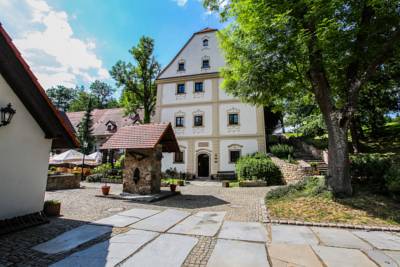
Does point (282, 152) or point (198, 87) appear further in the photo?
point (198, 87)

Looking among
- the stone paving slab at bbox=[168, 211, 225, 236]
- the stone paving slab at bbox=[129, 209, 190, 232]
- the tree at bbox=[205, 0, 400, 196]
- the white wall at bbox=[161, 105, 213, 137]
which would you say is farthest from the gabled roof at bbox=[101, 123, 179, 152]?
the white wall at bbox=[161, 105, 213, 137]

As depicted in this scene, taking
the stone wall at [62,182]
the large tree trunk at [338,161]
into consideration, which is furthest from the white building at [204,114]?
the large tree trunk at [338,161]

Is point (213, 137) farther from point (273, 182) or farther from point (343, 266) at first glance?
point (343, 266)

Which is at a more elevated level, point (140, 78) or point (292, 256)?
point (140, 78)

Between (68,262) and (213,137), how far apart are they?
55.8ft

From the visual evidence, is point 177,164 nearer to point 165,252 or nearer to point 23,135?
point 23,135

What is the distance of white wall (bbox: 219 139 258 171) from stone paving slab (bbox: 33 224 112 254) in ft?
48.8

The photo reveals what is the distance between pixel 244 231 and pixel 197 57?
20391mm

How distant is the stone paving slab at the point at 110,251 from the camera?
3301mm

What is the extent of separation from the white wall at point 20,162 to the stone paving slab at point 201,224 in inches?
155

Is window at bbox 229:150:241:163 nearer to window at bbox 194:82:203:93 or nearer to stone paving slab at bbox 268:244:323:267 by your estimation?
window at bbox 194:82:203:93

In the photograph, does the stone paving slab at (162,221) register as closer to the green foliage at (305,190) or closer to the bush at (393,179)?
the green foliage at (305,190)

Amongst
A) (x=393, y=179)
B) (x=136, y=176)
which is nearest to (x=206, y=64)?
(x=136, y=176)

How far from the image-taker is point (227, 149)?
63.5 feet
